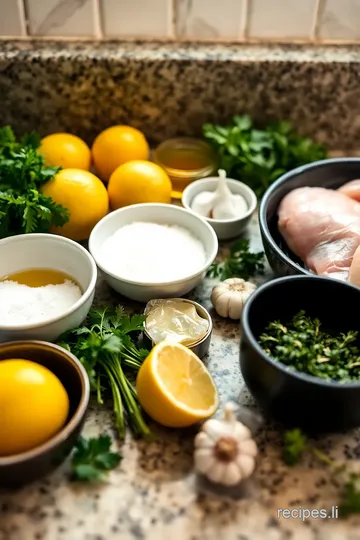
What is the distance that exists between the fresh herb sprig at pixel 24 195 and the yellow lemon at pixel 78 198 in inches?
0.6

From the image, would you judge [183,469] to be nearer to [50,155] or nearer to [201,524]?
[201,524]

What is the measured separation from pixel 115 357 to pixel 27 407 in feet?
0.45

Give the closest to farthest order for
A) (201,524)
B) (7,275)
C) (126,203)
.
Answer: (201,524) → (7,275) → (126,203)

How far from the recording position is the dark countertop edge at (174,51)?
105cm

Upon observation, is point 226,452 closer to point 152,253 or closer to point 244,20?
point 152,253

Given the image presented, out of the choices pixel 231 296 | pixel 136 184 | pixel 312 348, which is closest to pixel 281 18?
pixel 136 184

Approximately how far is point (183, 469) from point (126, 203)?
467 millimetres

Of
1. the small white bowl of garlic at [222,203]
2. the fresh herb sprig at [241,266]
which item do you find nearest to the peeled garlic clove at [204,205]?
the small white bowl of garlic at [222,203]

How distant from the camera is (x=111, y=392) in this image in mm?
761

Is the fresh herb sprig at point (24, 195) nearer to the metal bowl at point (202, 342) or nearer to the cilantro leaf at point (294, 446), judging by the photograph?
the metal bowl at point (202, 342)

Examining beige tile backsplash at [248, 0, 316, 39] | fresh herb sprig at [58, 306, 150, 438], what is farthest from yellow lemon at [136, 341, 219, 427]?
beige tile backsplash at [248, 0, 316, 39]

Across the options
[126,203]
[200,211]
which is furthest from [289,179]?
[126,203]

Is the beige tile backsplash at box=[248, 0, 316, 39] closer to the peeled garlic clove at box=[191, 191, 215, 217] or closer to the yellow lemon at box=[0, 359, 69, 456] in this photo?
the peeled garlic clove at box=[191, 191, 215, 217]

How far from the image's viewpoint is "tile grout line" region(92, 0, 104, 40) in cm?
105
